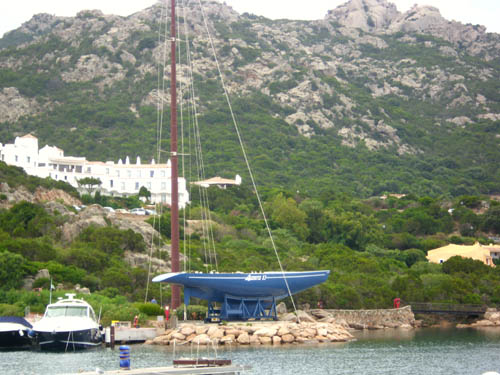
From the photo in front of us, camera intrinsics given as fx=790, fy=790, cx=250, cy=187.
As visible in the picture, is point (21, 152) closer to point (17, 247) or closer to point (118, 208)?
point (118, 208)

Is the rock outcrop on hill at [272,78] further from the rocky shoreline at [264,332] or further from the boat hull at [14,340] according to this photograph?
the boat hull at [14,340]

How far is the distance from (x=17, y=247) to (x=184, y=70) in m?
99.6

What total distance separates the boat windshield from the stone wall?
18504 millimetres

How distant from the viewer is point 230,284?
38.4 metres

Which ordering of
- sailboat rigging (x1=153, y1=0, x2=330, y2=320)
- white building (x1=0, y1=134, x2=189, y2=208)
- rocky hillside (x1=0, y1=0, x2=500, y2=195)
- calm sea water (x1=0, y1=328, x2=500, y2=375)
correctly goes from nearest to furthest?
calm sea water (x1=0, y1=328, x2=500, y2=375)
sailboat rigging (x1=153, y1=0, x2=330, y2=320)
white building (x1=0, y1=134, x2=189, y2=208)
rocky hillside (x1=0, y1=0, x2=500, y2=195)

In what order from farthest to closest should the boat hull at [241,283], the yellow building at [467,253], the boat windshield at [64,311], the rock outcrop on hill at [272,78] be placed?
1. the rock outcrop on hill at [272,78]
2. the yellow building at [467,253]
3. the boat hull at [241,283]
4. the boat windshield at [64,311]

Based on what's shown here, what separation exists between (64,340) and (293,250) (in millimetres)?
37154

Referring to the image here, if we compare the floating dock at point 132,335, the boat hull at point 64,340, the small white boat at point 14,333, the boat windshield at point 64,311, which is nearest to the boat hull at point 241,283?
the floating dock at point 132,335

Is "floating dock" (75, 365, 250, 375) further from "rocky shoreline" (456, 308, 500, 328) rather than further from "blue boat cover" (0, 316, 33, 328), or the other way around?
"rocky shoreline" (456, 308, 500, 328)

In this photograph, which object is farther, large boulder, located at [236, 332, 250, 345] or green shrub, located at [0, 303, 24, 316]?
green shrub, located at [0, 303, 24, 316]

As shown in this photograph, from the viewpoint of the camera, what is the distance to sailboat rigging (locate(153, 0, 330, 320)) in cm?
3794

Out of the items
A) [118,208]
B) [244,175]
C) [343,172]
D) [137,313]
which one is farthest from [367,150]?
[137,313]

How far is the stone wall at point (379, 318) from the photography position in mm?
49062

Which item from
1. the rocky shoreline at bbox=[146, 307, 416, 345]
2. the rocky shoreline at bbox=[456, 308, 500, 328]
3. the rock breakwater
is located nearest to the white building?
the rocky shoreline at bbox=[456, 308, 500, 328]
